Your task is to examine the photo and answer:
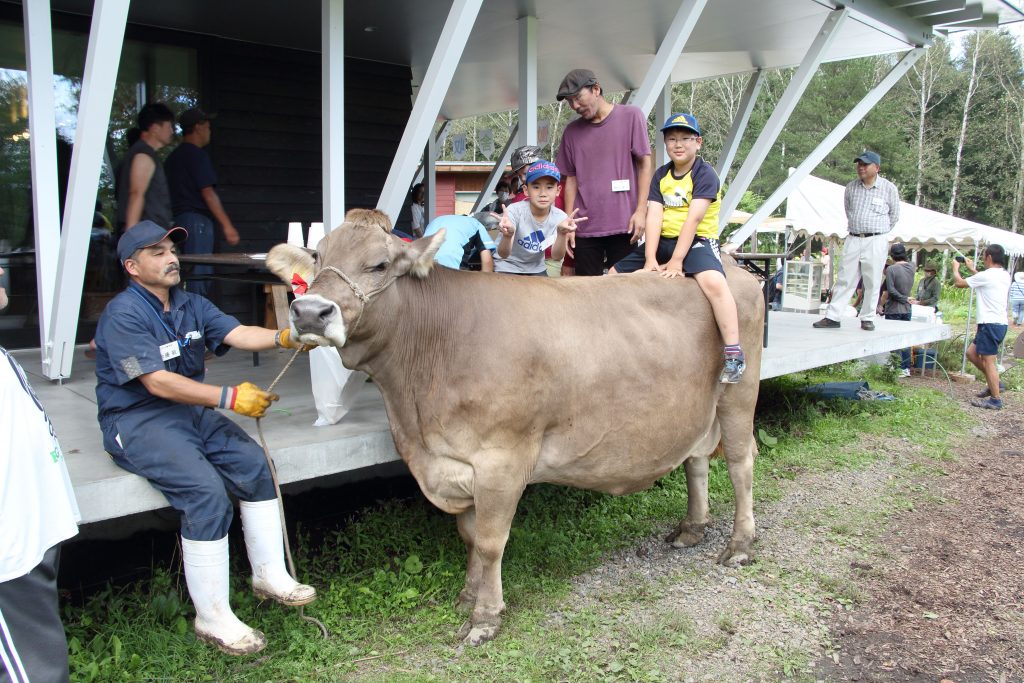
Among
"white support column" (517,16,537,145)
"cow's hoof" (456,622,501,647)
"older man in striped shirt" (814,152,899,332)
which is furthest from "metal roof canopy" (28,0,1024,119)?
"cow's hoof" (456,622,501,647)

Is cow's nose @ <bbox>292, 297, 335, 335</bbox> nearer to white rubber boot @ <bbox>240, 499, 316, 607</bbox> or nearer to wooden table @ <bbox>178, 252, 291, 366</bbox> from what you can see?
white rubber boot @ <bbox>240, 499, 316, 607</bbox>

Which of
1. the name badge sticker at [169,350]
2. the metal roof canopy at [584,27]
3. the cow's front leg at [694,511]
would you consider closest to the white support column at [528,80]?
the metal roof canopy at [584,27]

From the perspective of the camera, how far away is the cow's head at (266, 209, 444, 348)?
312 centimetres

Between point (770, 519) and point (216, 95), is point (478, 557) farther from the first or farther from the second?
point (216, 95)

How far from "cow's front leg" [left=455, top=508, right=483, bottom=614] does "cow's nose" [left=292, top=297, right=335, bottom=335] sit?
1.41m

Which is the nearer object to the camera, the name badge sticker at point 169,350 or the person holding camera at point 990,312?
the name badge sticker at point 169,350

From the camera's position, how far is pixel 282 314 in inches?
244

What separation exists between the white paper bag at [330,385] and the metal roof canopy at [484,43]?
936 millimetres

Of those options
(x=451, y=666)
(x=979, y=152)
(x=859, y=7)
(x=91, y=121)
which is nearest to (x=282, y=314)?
(x=91, y=121)

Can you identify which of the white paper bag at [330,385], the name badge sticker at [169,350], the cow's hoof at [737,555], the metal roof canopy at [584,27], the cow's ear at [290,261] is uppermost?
the metal roof canopy at [584,27]

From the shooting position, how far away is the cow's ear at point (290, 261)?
348 centimetres

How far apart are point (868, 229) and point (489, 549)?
21.1ft

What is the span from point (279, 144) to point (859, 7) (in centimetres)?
635

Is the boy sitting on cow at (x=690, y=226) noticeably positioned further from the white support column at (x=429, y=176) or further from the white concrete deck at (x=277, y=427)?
the white support column at (x=429, y=176)
